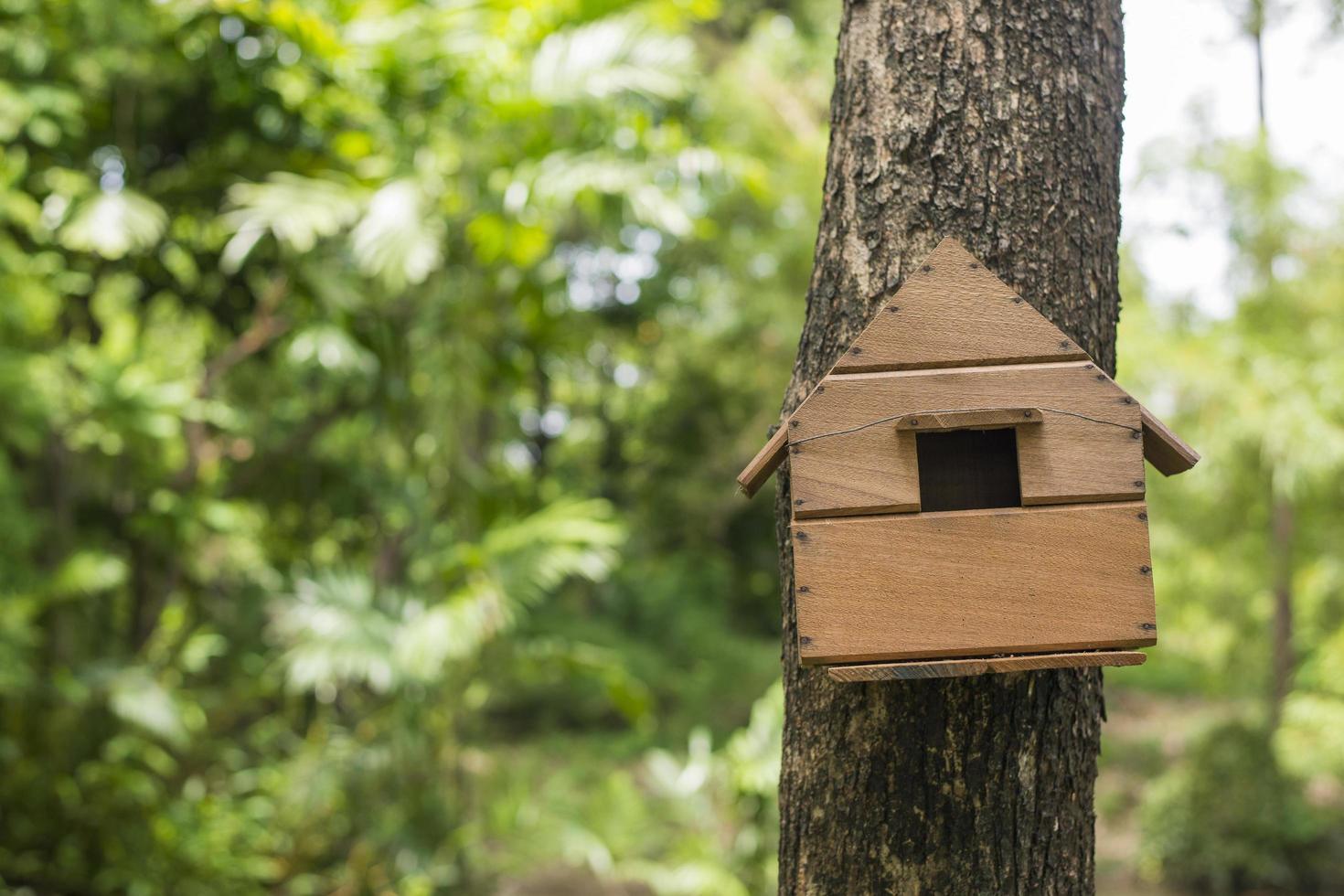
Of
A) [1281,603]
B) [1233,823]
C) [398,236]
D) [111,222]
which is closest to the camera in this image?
[398,236]

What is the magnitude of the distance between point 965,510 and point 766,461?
0.87ft

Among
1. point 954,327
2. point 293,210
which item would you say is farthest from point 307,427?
point 954,327

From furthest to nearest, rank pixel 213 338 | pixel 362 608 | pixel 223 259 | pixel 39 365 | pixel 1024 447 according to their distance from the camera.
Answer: pixel 213 338 < pixel 223 259 < pixel 39 365 < pixel 362 608 < pixel 1024 447

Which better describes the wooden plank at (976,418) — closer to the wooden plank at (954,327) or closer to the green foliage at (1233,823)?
the wooden plank at (954,327)

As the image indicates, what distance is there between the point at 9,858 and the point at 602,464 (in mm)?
5610

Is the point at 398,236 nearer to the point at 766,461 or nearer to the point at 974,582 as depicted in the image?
the point at 766,461

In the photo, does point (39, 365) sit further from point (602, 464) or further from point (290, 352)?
point (602, 464)

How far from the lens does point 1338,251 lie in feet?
19.1

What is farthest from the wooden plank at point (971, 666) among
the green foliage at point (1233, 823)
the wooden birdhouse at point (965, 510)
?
the green foliage at point (1233, 823)

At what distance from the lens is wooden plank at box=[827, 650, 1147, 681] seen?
4.43 feet

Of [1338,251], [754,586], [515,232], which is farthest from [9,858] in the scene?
[1338,251]

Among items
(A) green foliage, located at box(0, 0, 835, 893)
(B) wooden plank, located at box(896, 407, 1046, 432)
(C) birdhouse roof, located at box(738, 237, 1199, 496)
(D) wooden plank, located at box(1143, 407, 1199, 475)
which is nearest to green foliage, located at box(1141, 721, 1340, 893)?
(A) green foliage, located at box(0, 0, 835, 893)

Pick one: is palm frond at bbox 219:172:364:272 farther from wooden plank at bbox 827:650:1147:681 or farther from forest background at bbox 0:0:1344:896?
wooden plank at bbox 827:650:1147:681

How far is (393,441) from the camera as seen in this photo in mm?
5457
